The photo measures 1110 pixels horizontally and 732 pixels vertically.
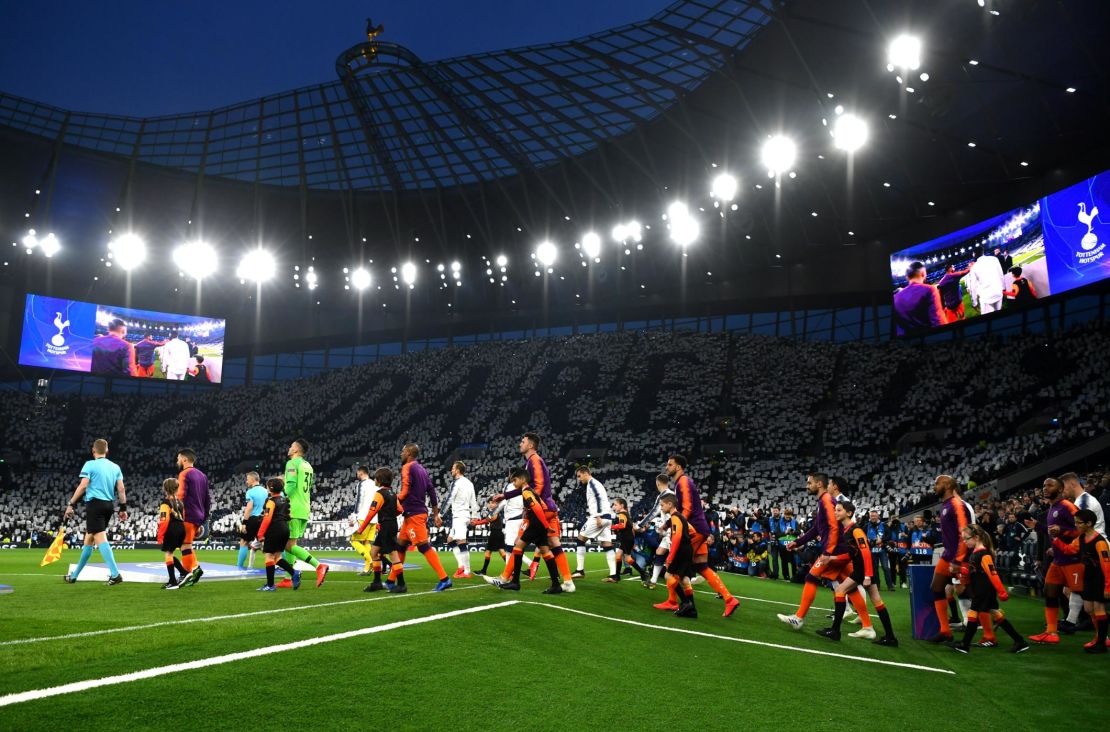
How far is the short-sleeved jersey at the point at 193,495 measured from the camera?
11273 mm

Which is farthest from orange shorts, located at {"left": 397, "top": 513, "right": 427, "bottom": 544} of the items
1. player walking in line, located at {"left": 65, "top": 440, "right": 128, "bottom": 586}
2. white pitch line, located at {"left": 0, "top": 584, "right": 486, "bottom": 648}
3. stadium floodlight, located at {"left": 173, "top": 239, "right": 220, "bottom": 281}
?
stadium floodlight, located at {"left": 173, "top": 239, "right": 220, "bottom": 281}

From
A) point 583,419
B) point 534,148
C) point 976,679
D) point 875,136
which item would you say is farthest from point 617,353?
point 976,679

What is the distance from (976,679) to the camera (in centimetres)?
733

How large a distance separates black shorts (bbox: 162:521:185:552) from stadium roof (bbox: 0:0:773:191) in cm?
2365

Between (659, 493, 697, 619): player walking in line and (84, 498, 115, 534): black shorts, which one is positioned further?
(84, 498, 115, 534): black shorts

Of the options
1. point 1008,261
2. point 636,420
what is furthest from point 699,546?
point 636,420

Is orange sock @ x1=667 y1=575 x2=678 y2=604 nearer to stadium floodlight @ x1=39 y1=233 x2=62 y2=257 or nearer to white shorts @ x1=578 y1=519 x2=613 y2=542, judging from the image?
white shorts @ x1=578 y1=519 x2=613 y2=542

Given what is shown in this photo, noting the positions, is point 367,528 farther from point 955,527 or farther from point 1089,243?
point 1089,243

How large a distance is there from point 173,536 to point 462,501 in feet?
16.1

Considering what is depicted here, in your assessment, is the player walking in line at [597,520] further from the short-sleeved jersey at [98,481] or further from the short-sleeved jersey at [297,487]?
the short-sleeved jersey at [98,481]

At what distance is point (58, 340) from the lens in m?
46.8

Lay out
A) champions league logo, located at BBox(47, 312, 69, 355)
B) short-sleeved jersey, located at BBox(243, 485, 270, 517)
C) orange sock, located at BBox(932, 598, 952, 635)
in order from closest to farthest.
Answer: orange sock, located at BBox(932, 598, 952, 635)
short-sleeved jersey, located at BBox(243, 485, 270, 517)
champions league logo, located at BBox(47, 312, 69, 355)

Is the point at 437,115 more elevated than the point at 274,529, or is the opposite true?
the point at 437,115

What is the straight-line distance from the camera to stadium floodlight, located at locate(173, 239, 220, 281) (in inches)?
1838
